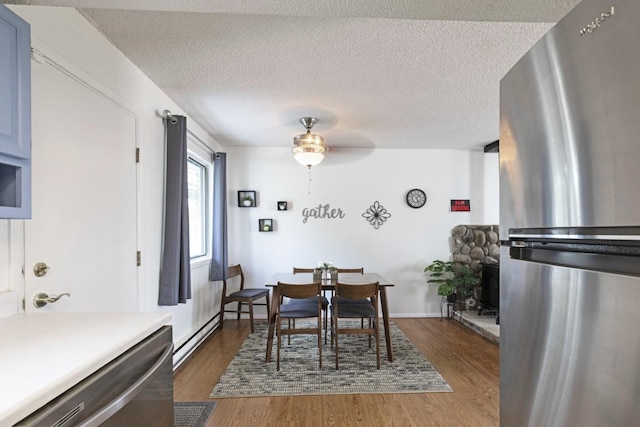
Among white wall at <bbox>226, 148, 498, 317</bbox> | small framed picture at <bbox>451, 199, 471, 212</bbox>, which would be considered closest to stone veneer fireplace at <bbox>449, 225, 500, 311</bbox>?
white wall at <bbox>226, 148, 498, 317</bbox>

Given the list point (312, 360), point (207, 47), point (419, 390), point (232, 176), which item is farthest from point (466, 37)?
point (232, 176)

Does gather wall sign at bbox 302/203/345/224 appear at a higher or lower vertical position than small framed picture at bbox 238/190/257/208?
lower

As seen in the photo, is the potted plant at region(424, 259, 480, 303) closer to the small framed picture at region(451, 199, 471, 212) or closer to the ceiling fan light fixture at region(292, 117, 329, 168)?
the small framed picture at region(451, 199, 471, 212)

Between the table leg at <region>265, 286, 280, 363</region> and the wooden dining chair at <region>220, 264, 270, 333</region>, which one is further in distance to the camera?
the wooden dining chair at <region>220, 264, 270, 333</region>

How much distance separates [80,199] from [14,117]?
77 centimetres

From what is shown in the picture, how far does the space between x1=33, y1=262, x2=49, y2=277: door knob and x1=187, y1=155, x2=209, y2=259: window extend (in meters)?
2.25

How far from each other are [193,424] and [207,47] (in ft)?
7.86

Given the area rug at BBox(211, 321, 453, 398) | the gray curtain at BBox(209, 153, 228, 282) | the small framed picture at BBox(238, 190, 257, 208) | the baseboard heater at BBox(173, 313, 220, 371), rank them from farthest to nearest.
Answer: the small framed picture at BBox(238, 190, 257, 208) < the gray curtain at BBox(209, 153, 228, 282) < the baseboard heater at BBox(173, 313, 220, 371) < the area rug at BBox(211, 321, 453, 398)

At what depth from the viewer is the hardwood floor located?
6.97 ft

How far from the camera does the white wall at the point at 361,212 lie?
454 centimetres

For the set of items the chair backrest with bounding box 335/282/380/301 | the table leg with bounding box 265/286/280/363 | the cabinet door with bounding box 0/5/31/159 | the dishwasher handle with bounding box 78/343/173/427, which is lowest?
the table leg with bounding box 265/286/280/363

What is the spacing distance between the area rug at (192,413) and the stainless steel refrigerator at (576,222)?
77.9 inches

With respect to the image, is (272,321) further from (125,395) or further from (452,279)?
(452,279)

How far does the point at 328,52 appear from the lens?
2.05 m
